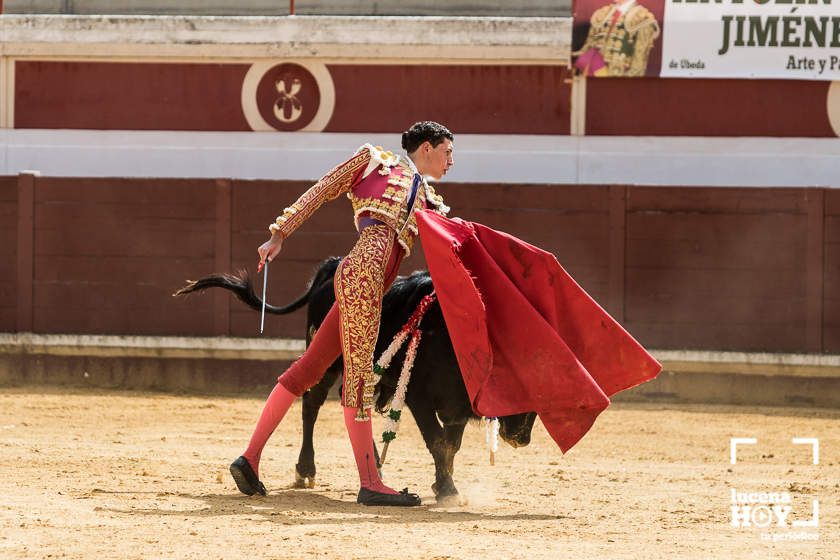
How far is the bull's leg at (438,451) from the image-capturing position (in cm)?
484

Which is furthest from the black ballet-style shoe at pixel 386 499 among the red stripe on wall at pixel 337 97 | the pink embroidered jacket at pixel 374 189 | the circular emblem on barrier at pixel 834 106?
the circular emblem on barrier at pixel 834 106

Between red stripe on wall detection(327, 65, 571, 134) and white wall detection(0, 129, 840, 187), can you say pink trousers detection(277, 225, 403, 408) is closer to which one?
white wall detection(0, 129, 840, 187)

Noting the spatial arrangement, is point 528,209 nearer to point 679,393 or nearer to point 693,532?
point 679,393

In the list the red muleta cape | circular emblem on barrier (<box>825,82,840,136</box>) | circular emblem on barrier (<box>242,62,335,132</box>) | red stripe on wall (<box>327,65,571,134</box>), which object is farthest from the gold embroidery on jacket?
circular emblem on barrier (<box>825,82,840,136</box>)

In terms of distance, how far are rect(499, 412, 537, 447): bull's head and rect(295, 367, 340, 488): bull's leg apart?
2.29 ft

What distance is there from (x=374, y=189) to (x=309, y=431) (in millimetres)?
1135

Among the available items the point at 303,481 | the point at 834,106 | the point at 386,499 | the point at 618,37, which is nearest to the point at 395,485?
the point at 303,481

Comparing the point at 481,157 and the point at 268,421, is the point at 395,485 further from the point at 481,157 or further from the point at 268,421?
the point at 481,157

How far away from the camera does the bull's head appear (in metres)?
4.78

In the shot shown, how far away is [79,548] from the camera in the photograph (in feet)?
11.9

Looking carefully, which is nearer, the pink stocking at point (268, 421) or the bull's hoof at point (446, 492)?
the pink stocking at point (268, 421)

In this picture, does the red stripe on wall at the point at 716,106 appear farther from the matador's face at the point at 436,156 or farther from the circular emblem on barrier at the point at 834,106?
the matador's face at the point at 436,156

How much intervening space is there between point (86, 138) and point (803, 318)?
203 inches

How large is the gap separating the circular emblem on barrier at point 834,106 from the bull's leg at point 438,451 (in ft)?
20.0
